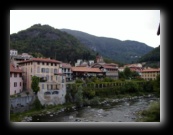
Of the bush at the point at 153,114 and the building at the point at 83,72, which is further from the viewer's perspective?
the building at the point at 83,72

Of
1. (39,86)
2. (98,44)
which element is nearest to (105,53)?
(98,44)

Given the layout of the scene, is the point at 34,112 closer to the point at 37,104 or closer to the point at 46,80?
the point at 37,104

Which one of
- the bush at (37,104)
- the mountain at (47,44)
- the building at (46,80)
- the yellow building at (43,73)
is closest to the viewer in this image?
→ the bush at (37,104)

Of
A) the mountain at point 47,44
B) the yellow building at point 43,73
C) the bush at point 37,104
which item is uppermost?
the mountain at point 47,44

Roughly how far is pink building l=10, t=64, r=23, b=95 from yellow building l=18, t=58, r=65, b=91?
0.45m

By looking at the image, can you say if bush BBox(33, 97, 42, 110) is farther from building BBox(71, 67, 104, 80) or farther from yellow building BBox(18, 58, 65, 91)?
building BBox(71, 67, 104, 80)

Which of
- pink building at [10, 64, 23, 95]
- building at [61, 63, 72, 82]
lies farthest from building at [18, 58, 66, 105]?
building at [61, 63, 72, 82]

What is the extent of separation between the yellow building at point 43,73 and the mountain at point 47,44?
984 centimetres

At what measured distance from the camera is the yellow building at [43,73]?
1263 cm

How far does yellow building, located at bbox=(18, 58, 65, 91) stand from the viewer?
12633mm

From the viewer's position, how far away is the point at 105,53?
178 feet

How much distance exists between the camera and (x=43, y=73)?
13.4 m

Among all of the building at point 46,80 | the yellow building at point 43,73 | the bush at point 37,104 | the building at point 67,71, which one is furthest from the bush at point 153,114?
the building at point 67,71

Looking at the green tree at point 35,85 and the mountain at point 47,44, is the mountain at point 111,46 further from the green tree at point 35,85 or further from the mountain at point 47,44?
the green tree at point 35,85
